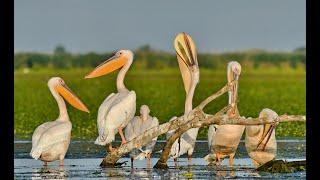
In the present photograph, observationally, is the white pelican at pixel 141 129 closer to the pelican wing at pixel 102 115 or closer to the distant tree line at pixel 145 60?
the pelican wing at pixel 102 115

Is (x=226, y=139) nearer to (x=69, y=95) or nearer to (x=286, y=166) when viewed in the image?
(x=286, y=166)

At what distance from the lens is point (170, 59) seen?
37.2m

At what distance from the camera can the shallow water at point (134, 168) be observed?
37.5 ft

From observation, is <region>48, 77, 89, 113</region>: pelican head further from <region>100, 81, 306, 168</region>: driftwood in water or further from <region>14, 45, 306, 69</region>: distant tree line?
<region>14, 45, 306, 69</region>: distant tree line

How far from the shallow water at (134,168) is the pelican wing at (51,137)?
0.19 m

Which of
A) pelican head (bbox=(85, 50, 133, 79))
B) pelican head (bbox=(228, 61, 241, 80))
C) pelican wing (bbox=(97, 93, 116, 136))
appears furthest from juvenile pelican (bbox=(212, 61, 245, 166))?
pelican head (bbox=(85, 50, 133, 79))

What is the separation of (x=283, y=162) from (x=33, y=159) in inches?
112

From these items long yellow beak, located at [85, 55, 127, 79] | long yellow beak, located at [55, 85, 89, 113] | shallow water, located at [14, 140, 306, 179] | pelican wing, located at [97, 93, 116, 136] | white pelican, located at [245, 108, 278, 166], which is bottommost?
shallow water, located at [14, 140, 306, 179]

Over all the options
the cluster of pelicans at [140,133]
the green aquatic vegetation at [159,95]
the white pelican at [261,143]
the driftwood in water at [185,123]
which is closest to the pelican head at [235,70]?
the cluster of pelicans at [140,133]

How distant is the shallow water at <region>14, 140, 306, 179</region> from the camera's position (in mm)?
11430

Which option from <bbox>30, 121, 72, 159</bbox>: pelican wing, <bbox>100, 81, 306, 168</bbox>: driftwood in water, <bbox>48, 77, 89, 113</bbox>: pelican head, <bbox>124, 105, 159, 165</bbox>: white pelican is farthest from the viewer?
<bbox>48, 77, 89, 113</bbox>: pelican head

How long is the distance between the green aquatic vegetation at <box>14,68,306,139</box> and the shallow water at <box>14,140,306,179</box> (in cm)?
202
